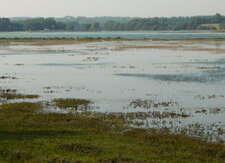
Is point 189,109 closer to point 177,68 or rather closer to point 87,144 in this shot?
point 87,144

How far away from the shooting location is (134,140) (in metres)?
18.7

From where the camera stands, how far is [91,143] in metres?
17.7

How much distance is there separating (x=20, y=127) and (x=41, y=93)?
13519 mm

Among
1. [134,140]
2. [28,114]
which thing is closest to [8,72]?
[28,114]

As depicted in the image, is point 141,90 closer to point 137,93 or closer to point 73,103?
point 137,93

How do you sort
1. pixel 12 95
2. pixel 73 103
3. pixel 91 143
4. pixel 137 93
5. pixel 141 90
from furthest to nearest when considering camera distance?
pixel 141 90 → pixel 137 93 → pixel 12 95 → pixel 73 103 → pixel 91 143

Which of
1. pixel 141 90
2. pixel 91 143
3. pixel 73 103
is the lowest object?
pixel 141 90

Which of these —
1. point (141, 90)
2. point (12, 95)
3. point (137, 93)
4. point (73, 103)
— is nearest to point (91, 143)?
point (73, 103)

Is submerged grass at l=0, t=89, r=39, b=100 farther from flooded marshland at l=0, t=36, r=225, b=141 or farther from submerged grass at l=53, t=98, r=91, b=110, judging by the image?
submerged grass at l=53, t=98, r=91, b=110

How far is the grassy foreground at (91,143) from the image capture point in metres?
15.7

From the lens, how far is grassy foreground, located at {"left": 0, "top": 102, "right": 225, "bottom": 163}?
1573cm

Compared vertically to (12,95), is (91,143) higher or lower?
higher

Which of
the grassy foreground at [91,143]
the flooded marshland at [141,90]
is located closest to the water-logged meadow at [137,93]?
the flooded marshland at [141,90]

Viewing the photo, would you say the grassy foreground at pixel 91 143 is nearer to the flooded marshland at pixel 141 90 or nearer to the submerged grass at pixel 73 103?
the flooded marshland at pixel 141 90
